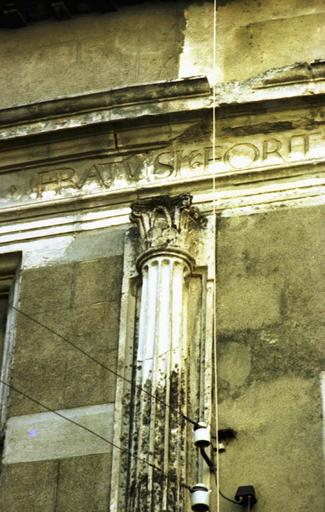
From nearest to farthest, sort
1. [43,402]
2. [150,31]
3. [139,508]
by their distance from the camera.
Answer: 1. [139,508]
2. [43,402]
3. [150,31]

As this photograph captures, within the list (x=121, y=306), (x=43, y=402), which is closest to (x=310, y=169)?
(x=121, y=306)

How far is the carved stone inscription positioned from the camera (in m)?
14.7

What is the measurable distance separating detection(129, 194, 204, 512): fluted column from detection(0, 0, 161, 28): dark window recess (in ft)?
8.45

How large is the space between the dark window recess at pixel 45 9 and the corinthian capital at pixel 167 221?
2.53 metres

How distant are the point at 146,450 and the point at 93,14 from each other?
4.87 metres

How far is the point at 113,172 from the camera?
1502cm

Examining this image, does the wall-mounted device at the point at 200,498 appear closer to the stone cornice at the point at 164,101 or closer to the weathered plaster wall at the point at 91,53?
the stone cornice at the point at 164,101

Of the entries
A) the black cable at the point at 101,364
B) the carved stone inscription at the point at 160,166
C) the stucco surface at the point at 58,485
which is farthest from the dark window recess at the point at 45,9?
the stucco surface at the point at 58,485

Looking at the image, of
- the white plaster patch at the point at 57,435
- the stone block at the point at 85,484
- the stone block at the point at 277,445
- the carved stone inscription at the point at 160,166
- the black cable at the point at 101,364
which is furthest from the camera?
the carved stone inscription at the point at 160,166

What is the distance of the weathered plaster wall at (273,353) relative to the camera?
12812mm

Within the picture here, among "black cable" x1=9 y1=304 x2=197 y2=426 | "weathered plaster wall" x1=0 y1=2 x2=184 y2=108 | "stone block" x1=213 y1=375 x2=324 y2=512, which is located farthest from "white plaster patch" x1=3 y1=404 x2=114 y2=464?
"weathered plaster wall" x1=0 y1=2 x2=184 y2=108

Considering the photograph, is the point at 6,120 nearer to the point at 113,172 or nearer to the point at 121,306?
the point at 113,172

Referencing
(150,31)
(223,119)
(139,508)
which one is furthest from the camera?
(150,31)

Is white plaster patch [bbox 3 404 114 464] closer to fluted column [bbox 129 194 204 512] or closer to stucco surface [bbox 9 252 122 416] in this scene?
stucco surface [bbox 9 252 122 416]
